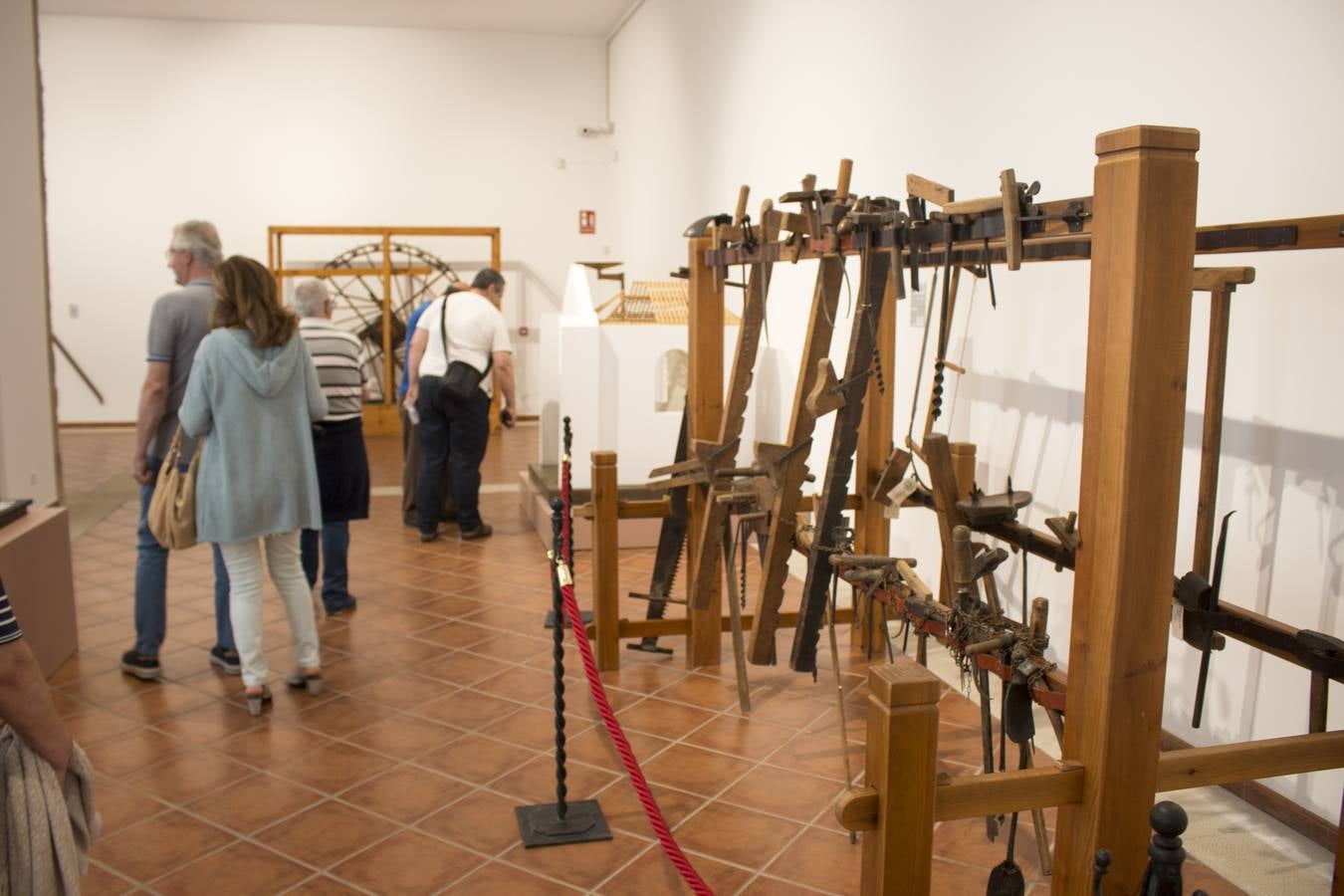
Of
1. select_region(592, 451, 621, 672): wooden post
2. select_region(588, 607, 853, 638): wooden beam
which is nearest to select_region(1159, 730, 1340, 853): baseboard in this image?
select_region(588, 607, 853, 638): wooden beam

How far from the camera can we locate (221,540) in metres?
4.24

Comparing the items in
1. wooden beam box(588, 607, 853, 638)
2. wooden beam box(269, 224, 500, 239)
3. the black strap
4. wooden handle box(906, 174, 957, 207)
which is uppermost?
wooden beam box(269, 224, 500, 239)

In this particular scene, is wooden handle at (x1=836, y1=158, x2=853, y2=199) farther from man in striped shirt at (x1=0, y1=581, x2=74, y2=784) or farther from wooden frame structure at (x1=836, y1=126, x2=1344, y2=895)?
man in striped shirt at (x1=0, y1=581, x2=74, y2=784)

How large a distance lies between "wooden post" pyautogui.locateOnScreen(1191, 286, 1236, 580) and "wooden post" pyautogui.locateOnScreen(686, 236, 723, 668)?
2200 mm

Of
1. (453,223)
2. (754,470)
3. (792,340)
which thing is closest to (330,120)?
(453,223)

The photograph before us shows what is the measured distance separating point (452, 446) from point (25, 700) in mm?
5397

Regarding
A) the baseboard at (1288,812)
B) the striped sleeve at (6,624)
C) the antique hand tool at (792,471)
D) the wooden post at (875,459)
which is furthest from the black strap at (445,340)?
the striped sleeve at (6,624)

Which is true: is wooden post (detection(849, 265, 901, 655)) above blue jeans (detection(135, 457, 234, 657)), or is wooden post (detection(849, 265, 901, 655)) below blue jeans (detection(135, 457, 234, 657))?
above

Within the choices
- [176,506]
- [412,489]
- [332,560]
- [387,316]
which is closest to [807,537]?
[176,506]

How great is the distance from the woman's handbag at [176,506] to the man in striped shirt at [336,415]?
3.41 feet

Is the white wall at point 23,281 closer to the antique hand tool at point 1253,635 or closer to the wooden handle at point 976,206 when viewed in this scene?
the wooden handle at point 976,206

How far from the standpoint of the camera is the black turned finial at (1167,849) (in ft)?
5.48

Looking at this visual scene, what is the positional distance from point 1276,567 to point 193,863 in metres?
3.28

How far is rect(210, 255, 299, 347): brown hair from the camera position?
4164 millimetres
